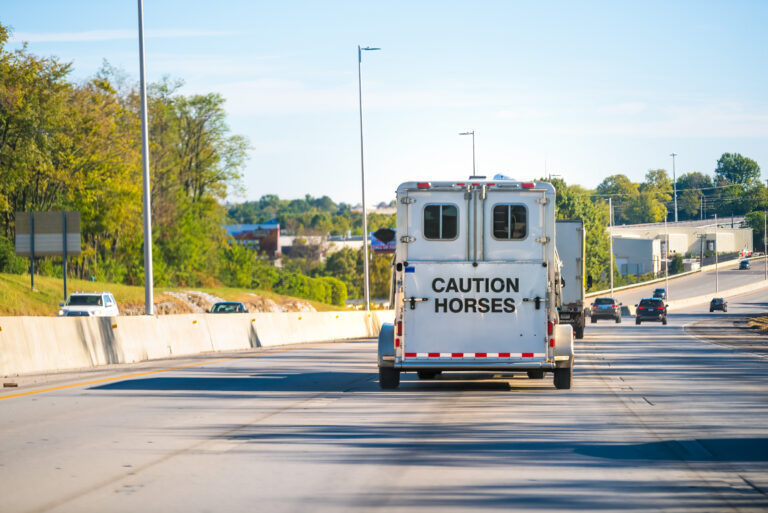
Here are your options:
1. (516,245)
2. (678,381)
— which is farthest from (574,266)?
(516,245)

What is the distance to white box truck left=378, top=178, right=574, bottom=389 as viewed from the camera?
1655 cm

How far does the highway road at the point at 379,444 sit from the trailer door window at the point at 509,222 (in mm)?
2448

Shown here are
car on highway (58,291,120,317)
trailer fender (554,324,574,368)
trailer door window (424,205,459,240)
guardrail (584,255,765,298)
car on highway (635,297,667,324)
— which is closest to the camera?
trailer fender (554,324,574,368)

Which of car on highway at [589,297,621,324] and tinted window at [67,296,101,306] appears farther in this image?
car on highway at [589,297,621,324]

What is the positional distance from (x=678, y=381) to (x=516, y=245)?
5.24m

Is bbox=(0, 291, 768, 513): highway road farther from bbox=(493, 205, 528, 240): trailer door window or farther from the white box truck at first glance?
bbox=(493, 205, 528, 240): trailer door window

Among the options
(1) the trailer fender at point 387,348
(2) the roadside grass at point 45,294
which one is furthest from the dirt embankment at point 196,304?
(1) the trailer fender at point 387,348

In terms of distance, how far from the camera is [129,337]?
1029 inches

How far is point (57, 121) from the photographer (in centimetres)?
6338

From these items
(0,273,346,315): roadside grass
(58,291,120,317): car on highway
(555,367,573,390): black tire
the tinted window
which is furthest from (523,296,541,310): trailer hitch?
(0,273,346,315): roadside grass

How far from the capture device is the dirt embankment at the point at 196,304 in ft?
206

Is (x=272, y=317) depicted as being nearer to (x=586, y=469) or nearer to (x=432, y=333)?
(x=432, y=333)

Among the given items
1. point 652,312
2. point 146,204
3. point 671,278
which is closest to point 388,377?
point 146,204

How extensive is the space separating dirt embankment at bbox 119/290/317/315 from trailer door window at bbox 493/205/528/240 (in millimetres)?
44438
